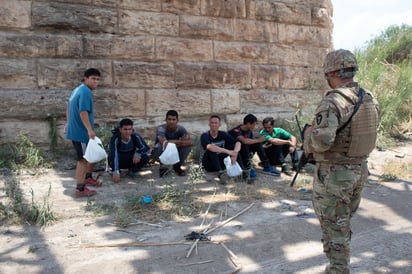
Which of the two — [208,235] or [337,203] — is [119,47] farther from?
[337,203]

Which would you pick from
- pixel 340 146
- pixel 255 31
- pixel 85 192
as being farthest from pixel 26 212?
pixel 255 31

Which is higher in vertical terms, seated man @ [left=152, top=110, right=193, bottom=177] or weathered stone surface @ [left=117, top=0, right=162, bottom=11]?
weathered stone surface @ [left=117, top=0, right=162, bottom=11]

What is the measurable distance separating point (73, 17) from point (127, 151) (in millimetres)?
2325

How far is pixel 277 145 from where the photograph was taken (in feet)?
22.8

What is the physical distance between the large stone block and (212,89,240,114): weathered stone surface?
8.70 ft

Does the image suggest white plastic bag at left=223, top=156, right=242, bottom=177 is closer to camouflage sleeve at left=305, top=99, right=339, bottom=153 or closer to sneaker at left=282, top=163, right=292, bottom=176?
sneaker at left=282, top=163, right=292, bottom=176

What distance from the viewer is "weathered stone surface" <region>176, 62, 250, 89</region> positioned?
7156 millimetres

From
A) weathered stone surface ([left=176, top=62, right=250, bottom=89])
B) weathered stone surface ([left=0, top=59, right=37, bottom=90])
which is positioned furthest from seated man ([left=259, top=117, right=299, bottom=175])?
weathered stone surface ([left=0, top=59, right=37, bottom=90])

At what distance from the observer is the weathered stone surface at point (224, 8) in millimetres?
7301

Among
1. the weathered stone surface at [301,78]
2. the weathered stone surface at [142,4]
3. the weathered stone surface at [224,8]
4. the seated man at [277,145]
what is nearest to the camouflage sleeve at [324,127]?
the seated man at [277,145]

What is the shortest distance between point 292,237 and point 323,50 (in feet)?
18.6

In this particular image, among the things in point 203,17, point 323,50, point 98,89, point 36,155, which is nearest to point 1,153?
point 36,155

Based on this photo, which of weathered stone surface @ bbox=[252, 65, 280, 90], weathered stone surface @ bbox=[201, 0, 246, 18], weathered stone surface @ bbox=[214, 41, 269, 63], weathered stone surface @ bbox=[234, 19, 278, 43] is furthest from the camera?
weathered stone surface @ bbox=[252, 65, 280, 90]

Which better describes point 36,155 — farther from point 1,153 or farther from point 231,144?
point 231,144
